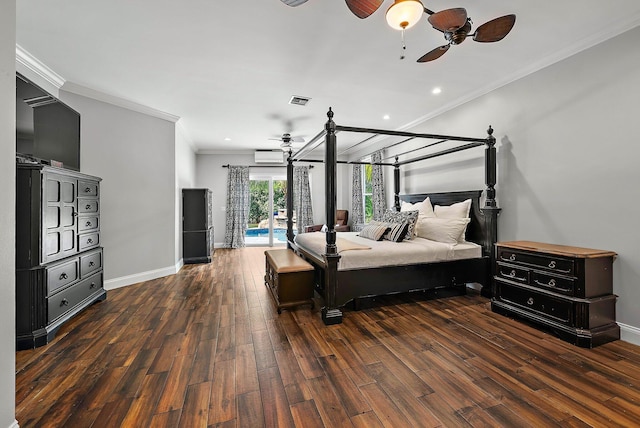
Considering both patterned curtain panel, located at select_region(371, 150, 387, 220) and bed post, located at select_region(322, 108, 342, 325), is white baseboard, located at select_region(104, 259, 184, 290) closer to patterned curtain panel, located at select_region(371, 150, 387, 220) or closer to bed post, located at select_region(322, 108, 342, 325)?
bed post, located at select_region(322, 108, 342, 325)

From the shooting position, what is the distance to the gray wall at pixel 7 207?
132 centimetres

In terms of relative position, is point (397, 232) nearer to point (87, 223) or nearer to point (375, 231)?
point (375, 231)

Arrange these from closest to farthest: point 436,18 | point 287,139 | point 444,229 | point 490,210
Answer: point 436,18
point 490,210
point 444,229
point 287,139

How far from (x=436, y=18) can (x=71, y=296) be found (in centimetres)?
401

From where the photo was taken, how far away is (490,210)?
11.6 ft

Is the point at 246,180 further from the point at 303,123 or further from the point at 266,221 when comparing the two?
the point at 303,123

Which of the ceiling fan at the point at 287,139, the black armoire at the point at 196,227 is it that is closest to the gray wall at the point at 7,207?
the ceiling fan at the point at 287,139

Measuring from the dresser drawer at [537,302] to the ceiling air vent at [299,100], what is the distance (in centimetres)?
339

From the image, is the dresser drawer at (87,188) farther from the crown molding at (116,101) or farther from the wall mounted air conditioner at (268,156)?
the wall mounted air conditioner at (268,156)

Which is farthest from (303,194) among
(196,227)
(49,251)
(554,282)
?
(554,282)

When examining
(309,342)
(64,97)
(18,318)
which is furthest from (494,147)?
(64,97)

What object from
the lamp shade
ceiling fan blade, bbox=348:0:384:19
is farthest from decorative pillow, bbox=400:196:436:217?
ceiling fan blade, bbox=348:0:384:19

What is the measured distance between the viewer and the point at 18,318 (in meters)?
2.33

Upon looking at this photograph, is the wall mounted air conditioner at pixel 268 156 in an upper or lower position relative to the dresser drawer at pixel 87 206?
upper
